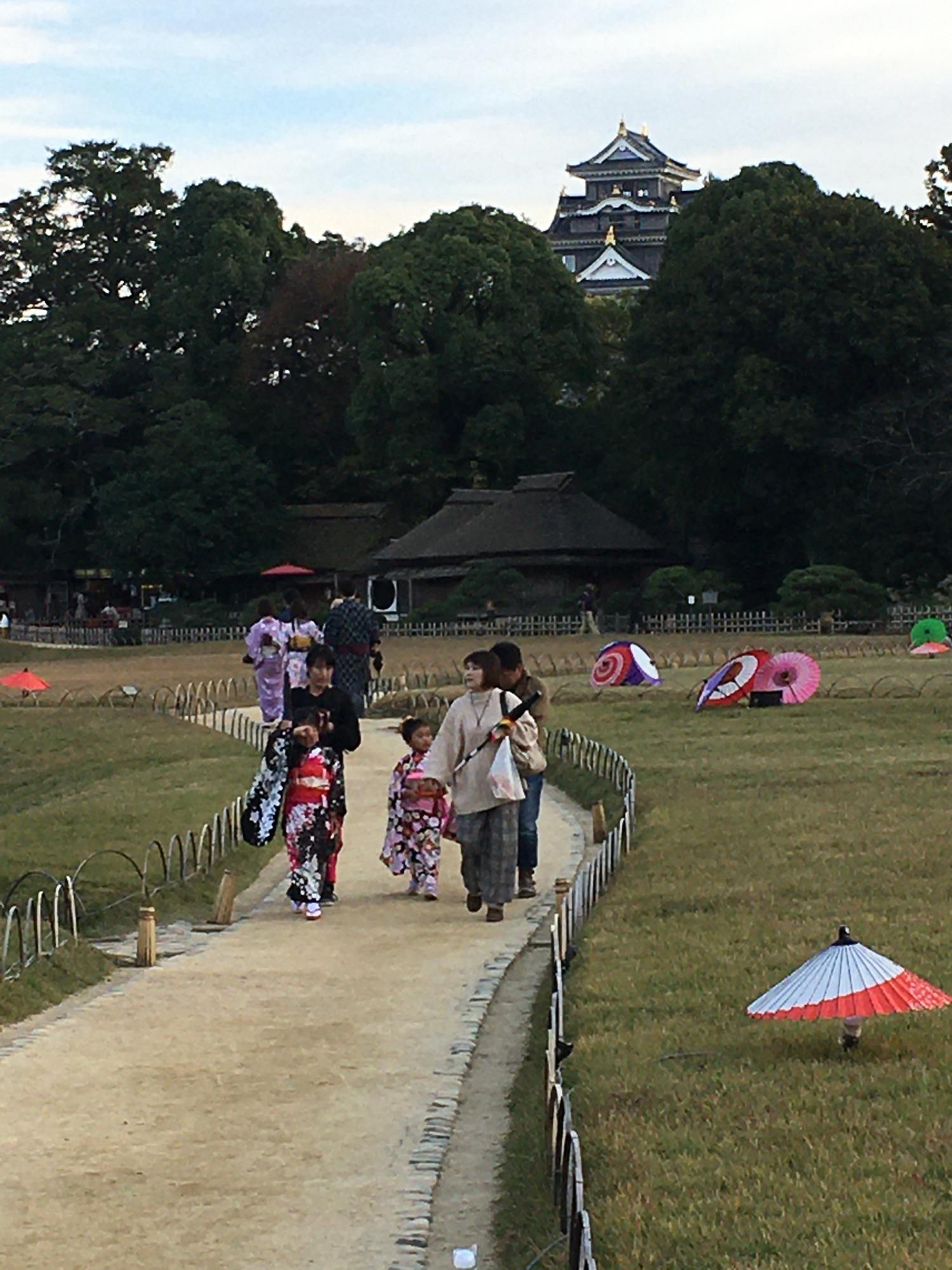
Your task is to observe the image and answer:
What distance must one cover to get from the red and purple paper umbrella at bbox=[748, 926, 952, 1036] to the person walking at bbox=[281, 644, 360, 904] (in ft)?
18.9

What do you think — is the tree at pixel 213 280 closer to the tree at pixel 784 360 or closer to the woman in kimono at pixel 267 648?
the tree at pixel 784 360

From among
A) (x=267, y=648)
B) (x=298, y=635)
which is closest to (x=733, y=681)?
(x=267, y=648)

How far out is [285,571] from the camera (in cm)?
6031

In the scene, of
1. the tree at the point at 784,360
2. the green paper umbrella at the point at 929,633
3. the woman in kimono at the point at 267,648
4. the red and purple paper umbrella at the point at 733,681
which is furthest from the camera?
the tree at the point at 784,360

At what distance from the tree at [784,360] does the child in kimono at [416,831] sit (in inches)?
1353

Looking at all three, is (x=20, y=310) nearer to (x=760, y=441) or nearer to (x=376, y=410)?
(x=376, y=410)

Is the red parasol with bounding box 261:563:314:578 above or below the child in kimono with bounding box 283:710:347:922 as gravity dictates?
above

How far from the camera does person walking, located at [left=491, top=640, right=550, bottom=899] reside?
13195 millimetres

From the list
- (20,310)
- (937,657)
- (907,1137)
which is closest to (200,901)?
(907,1137)

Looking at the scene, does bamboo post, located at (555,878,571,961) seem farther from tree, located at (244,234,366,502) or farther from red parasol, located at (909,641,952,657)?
tree, located at (244,234,366,502)

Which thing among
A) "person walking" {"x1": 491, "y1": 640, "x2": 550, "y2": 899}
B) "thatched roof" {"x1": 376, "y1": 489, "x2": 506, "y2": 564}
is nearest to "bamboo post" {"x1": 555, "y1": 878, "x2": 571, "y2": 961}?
"person walking" {"x1": 491, "y1": 640, "x2": 550, "y2": 899}

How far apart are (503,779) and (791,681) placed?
13873mm

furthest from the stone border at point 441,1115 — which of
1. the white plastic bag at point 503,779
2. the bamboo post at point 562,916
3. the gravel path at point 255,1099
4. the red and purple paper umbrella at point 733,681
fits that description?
the red and purple paper umbrella at point 733,681

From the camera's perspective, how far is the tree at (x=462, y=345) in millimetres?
57938
